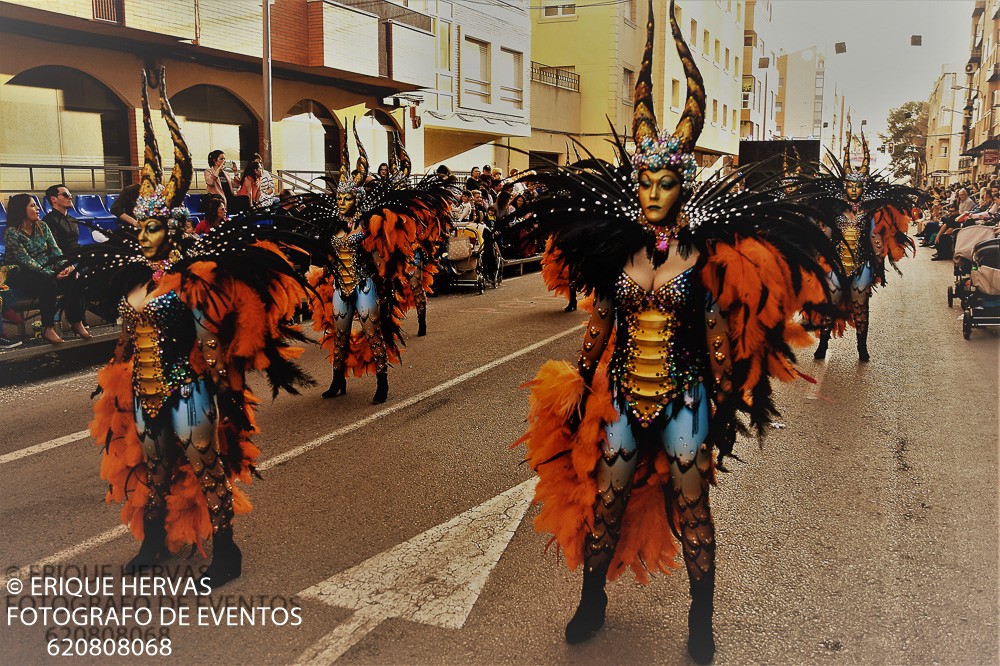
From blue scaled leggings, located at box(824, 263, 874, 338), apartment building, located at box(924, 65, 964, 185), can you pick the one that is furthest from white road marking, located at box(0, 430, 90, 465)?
apartment building, located at box(924, 65, 964, 185)

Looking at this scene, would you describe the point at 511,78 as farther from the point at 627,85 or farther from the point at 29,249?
the point at 29,249

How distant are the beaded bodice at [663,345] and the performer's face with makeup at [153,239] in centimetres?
228

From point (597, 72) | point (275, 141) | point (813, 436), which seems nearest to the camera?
point (813, 436)

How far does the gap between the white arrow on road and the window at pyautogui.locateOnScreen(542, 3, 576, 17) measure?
32717 millimetres

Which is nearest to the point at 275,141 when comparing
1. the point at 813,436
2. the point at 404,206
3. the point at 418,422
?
the point at 404,206

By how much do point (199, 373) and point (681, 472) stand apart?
92.8 inches

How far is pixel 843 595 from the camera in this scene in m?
4.23

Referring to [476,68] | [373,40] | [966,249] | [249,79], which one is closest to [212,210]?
[249,79]

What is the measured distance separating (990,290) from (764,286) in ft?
30.9

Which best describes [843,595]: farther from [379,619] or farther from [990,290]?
[990,290]

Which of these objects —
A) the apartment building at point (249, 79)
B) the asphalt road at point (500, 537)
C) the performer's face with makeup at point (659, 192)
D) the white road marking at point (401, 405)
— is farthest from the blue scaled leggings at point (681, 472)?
the apartment building at point (249, 79)

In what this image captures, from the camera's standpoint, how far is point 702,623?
363 cm

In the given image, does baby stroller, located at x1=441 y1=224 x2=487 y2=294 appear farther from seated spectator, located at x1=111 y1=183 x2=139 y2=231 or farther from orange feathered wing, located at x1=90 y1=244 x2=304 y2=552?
orange feathered wing, located at x1=90 y1=244 x2=304 y2=552

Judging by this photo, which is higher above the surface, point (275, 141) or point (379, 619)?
point (275, 141)
